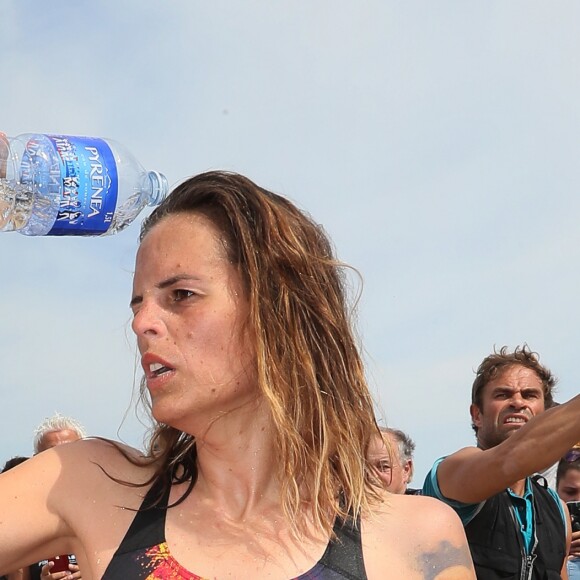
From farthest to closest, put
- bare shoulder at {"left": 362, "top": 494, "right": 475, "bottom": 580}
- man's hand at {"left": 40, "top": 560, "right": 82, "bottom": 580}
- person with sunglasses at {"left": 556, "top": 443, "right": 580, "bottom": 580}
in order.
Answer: person with sunglasses at {"left": 556, "top": 443, "right": 580, "bottom": 580}
man's hand at {"left": 40, "top": 560, "right": 82, "bottom": 580}
bare shoulder at {"left": 362, "top": 494, "right": 475, "bottom": 580}

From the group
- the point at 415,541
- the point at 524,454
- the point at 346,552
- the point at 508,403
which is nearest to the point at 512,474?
the point at 524,454

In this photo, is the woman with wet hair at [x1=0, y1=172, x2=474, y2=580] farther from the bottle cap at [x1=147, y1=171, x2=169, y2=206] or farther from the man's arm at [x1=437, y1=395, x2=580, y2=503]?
the bottle cap at [x1=147, y1=171, x2=169, y2=206]

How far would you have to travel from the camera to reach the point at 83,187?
2.79 meters

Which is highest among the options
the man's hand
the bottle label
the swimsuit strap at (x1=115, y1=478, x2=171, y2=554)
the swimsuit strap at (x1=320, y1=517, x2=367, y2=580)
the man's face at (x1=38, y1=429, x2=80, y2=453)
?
the man's face at (x1=38, y1=429, x2=80, y2=453)

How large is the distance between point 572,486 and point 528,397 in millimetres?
2043

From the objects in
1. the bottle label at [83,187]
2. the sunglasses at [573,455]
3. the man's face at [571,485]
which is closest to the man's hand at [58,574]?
the bottle label at [83,187]

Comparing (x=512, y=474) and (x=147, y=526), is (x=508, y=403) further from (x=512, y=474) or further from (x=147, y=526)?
(x=147, y=526)

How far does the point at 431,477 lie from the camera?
5.05 metres

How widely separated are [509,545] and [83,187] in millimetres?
3078

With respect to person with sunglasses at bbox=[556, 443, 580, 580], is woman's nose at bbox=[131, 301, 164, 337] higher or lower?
lower

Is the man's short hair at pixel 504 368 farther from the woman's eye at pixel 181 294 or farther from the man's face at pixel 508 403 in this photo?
the woman's eye at pixel 181 294

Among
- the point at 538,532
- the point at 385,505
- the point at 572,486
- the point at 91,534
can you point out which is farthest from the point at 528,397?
the point at 91,534

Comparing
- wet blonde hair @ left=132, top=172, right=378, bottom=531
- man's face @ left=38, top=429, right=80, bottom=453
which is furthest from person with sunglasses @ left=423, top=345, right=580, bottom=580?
man's face @ left=38, top=429, right=80, bottom=453

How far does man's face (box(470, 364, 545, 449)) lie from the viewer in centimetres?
554
